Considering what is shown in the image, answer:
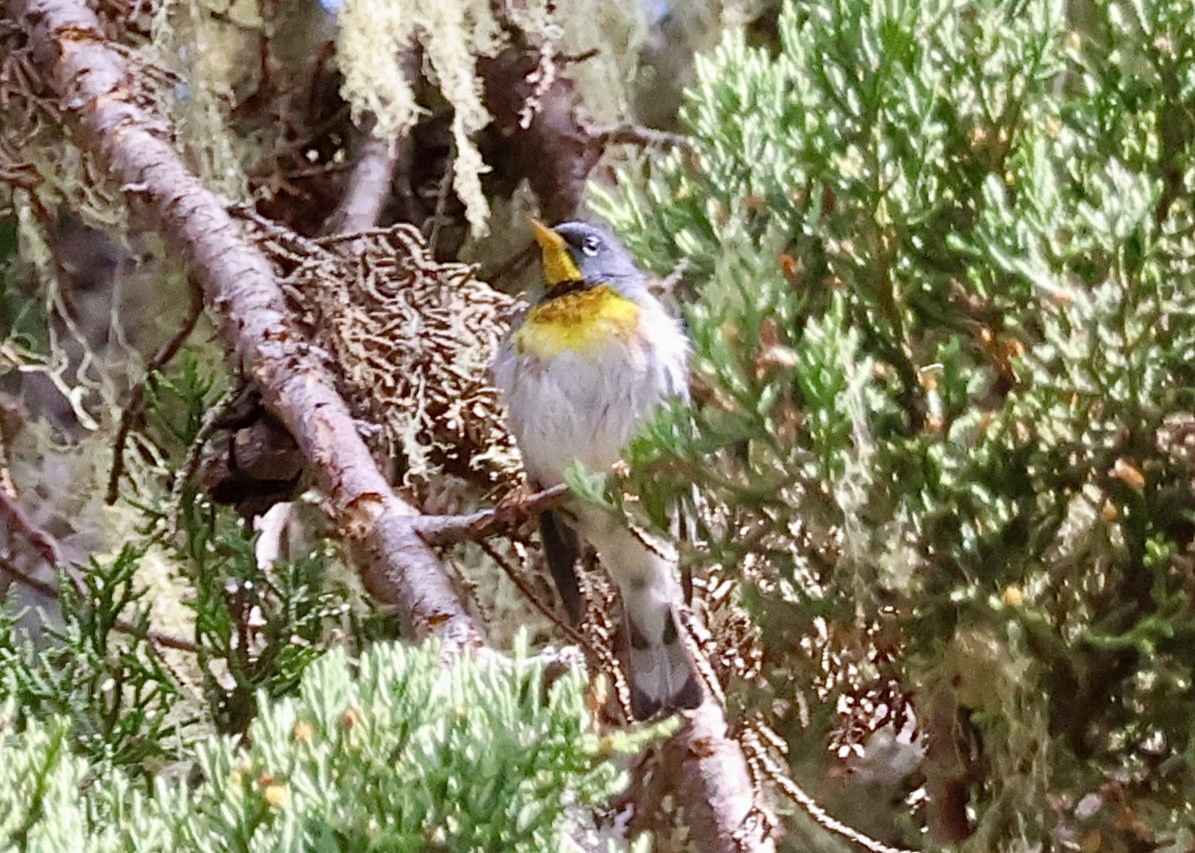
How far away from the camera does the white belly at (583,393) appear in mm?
1504

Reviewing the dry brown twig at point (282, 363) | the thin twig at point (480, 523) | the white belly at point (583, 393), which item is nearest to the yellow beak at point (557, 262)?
the white belly at point (583, 393)

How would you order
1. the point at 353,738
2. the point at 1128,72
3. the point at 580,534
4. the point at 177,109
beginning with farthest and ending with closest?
the point at 177,109, the point at 580,534, the point at 1128,72, the point at 353,738

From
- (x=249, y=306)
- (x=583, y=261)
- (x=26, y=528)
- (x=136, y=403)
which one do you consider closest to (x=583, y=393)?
(x=583, y=261)

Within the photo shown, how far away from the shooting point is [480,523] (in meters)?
1.14

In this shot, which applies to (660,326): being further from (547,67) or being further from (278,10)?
(278,10)

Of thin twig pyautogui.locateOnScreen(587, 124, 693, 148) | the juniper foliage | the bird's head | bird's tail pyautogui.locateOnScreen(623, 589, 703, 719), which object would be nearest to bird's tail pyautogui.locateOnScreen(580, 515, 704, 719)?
bird's tail pyautogui.locateOnScreen(623, 589, 703, 719)

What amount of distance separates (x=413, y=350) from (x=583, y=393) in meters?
0.23

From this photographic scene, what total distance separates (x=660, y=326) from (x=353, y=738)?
2.99ft

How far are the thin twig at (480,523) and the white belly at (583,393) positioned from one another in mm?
349

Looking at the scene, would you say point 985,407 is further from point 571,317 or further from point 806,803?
point 571,317

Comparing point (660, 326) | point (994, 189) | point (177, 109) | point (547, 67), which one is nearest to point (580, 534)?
point (660, 326)

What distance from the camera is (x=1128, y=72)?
0.84 m

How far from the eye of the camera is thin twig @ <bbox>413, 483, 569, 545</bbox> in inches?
43.3

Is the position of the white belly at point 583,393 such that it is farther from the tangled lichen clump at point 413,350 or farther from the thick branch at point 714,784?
the thick branch at point 714,784
